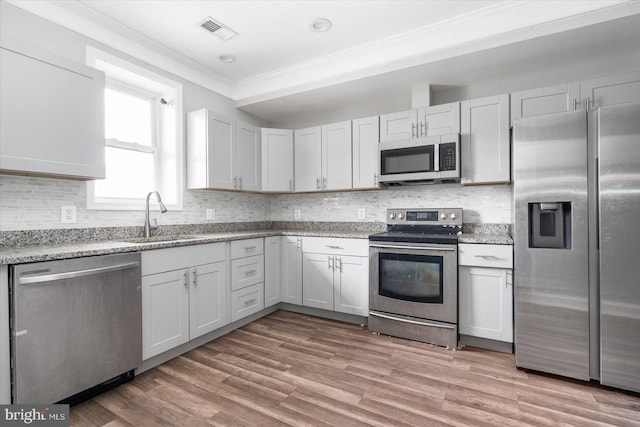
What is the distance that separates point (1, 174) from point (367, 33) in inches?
117

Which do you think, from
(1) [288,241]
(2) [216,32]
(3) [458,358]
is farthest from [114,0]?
(3) [458,358]

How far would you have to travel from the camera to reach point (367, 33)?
281 cm

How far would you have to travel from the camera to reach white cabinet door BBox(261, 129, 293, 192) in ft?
12.7

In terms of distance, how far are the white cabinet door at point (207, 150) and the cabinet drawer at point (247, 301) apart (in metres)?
1.13

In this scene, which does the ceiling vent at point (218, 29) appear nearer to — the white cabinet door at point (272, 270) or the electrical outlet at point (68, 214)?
the electrical outlet at point (68, 214)

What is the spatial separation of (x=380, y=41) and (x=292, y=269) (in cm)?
254

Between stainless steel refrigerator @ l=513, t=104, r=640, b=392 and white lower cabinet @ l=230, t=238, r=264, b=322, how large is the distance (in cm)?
237

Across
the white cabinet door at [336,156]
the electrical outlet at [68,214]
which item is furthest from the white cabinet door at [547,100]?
the electrical outlet at [68,214]

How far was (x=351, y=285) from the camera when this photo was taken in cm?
323

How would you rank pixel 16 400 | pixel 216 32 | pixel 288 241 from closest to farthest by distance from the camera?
pixel 16 400 → pixel 216 32 → pixel 288 241

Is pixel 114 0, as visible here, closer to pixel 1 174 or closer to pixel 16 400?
pixel 1 174

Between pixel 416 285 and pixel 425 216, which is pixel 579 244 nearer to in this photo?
pixel 416 285

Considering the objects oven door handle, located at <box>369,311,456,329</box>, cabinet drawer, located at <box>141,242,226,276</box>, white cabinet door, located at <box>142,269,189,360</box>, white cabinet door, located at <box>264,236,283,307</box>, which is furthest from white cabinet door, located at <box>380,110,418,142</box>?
white cabinet door, located at <box>142,269,189,360</box>

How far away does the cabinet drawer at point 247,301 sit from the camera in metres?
3.04
